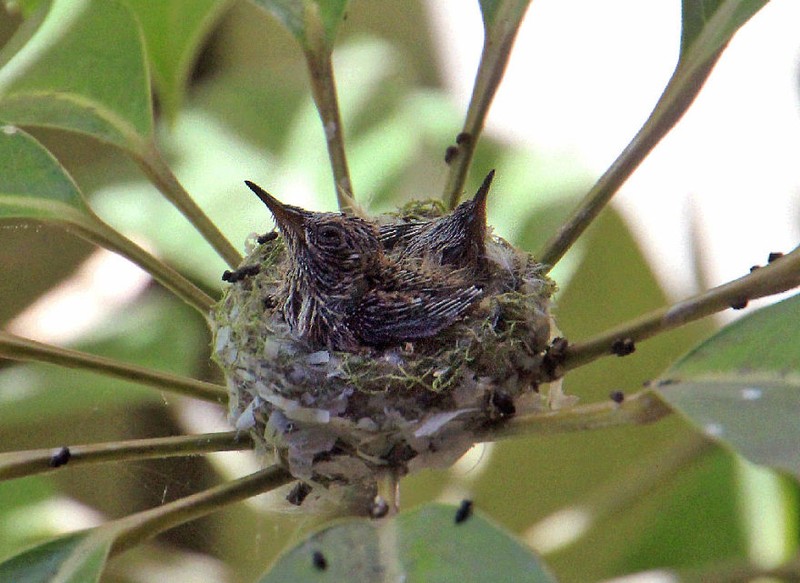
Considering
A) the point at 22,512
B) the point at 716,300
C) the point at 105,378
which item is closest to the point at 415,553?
the point at 716,300

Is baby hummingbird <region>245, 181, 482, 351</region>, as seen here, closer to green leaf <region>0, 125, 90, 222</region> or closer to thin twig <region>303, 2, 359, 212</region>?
thin twig <region>303, 2, 359, 212</region>

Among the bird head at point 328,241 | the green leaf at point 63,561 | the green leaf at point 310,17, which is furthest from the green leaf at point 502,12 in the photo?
the green leaf at point 63,561

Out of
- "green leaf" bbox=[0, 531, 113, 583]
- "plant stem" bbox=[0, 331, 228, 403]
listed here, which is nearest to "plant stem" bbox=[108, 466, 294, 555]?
"green leaf" bbox=[0, 531, 113, 583]

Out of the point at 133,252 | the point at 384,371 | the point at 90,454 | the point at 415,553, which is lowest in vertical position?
the point at 415,553

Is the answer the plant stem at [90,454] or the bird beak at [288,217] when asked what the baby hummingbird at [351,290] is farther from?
the plant stem at [90,454]

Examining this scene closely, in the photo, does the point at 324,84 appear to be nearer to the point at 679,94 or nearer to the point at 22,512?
the point at 679,94

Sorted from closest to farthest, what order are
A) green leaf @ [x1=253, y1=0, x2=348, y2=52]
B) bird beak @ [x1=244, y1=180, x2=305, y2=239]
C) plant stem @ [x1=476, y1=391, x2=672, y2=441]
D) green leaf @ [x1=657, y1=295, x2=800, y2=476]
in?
green leaf @ [x1=657, y1=295, x2=800, y2=476], plant stem @ [x1=476, y1=391, x2=672, y2=441], green leaf @ [x1=253, y1=0, x2=348, y2=52], bird beak @ [x1=244, y1=180, x2=305, y2=239]

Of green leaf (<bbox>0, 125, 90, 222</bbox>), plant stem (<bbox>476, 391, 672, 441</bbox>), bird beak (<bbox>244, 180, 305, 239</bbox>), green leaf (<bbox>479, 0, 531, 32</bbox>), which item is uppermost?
green leaf (<bbox>479, 0, 531, 32</bbox>)
